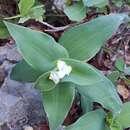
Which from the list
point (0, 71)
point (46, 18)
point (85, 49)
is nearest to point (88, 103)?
point (85, 49)

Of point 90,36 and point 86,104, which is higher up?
point 90,36

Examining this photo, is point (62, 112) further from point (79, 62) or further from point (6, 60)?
point (6, 60)

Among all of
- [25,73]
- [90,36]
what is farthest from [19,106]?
[90,36]

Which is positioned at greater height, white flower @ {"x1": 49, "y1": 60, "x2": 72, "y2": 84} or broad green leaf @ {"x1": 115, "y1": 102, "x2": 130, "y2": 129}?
white flower @ {"x1": 49, "y1": 60, "x2": 72, "y2": 84}

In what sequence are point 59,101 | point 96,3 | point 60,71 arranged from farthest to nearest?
point 96,3
point 59,101
point 60,71

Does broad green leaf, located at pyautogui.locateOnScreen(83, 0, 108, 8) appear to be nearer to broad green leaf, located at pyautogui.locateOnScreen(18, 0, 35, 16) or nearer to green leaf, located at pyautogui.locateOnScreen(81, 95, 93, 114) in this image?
broad green leaf, located at pyautogui.locateOnScreen(18, 0, 35, 16)

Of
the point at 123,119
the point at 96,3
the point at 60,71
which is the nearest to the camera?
the point at 60,71

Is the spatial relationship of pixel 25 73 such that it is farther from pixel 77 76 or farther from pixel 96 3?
pixel 96 3

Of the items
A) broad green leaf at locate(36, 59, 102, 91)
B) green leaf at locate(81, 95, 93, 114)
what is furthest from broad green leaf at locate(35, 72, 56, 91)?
green leaf at locate(81, 95, 93, 114)
